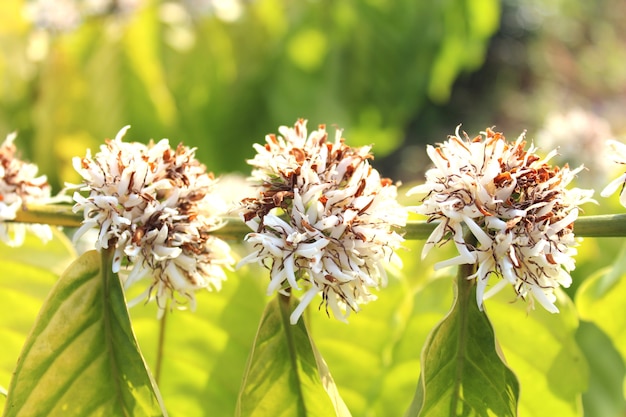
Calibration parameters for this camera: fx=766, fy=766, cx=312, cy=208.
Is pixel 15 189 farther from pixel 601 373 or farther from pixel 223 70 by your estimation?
pixel 223 70

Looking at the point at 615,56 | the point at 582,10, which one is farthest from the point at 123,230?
the point at 582,10

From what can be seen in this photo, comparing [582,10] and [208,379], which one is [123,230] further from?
[582,10]

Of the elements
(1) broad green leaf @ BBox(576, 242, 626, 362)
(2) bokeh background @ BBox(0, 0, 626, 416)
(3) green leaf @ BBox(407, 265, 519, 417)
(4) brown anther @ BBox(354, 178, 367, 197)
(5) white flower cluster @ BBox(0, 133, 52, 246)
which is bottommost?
(3) green leaf @ BBox(407, 265, 519, 417)

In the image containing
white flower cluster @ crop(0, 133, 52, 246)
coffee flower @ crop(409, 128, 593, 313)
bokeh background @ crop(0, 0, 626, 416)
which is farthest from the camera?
bokeh background @ crop(0, 0, 626, 416)

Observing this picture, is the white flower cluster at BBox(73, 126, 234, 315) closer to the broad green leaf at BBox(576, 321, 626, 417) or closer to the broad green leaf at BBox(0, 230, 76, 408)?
the broad green leaf at BBox(0, 230, 76, 408)

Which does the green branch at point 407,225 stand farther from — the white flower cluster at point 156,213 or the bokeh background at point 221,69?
the bokeh background at point 221,69

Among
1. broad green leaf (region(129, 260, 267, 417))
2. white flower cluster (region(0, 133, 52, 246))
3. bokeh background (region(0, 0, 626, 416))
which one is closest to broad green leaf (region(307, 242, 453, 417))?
broad green leaf (region(129, 260, 267, 417))

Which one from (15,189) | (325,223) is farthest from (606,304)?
(15,189)
